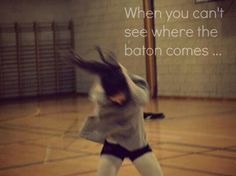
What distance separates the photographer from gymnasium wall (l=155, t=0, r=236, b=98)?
39.8 feet

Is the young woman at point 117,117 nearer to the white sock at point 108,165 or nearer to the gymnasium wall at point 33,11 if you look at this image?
the white sock at point 108,165

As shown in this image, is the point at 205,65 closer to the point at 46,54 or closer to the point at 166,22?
the point at 166,22

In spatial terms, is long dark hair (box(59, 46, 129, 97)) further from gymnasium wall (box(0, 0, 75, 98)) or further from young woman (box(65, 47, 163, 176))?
gymnasium wall (box(0, 0, 75, 98))

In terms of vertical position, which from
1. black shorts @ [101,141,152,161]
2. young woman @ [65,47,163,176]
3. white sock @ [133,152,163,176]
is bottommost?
white sock @ [133,152,163,176]

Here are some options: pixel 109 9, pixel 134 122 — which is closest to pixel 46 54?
pixel 109 9

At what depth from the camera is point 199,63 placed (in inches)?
508

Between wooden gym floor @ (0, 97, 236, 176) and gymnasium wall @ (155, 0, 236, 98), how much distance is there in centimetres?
54

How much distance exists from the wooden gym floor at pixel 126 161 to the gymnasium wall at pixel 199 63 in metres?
0.54

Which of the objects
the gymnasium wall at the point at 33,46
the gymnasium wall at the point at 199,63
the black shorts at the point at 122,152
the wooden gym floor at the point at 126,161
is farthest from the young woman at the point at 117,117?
the gymnasium wall at the point at 33,46

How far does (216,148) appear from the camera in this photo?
6750 millimetres

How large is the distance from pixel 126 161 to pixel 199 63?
701cm

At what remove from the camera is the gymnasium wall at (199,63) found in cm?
1213

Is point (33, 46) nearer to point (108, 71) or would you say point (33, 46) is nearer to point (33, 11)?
point (33, 11)

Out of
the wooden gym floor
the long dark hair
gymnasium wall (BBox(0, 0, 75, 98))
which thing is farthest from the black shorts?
gymnasium wall (BBox(0, 0, 75, 98))
